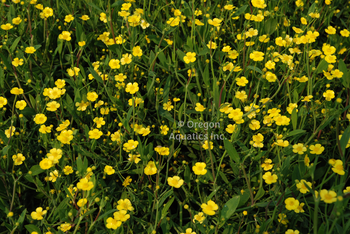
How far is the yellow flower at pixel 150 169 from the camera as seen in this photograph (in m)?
1.25

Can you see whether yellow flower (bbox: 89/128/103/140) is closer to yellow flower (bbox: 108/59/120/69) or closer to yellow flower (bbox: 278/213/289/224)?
yellow flower (bbox: 108/59/120/69)

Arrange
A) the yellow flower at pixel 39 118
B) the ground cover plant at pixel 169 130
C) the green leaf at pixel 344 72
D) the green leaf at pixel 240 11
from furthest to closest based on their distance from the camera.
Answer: the green leaf at pixel 240 11
the green leaf at pixel 344 72
the yellow flower at pixel 39 118
the ground cover plant at pixel 169 130

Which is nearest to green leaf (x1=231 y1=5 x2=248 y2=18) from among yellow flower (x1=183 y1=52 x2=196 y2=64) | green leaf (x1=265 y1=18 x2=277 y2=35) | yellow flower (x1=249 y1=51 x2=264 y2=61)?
green leaf (x1=265 y1=18 x2=277 y2=35)

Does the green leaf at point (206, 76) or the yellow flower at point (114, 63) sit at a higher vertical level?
the yellow flower at point (114, 63)

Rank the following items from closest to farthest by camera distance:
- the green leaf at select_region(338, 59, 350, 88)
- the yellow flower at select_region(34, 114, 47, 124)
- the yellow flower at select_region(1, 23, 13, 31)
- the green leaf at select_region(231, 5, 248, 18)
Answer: the yellow flower at select_region(34, 114, 47, 124), the green leaf at select_region(338, 59, 350, 88), the yellow flower at select_region(1, 23, 13, 31), the green leaf at select_region(231, 5, 248, 18)

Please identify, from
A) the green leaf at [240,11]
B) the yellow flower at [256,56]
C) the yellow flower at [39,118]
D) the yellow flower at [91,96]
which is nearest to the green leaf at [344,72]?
the yellow flower at [256,56]

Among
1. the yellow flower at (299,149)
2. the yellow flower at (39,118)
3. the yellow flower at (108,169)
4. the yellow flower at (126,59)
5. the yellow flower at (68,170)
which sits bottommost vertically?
the yellow flower at (108,169)

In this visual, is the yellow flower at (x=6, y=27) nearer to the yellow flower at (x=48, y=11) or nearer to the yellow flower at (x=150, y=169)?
the yellow flower at (x=48, y=11)

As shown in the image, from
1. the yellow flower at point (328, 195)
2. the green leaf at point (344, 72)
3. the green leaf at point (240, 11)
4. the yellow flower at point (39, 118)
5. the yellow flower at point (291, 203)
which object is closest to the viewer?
the yellow flower at point (328, 195)

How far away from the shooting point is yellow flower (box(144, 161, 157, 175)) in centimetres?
125

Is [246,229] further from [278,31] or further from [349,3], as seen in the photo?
[349,3]

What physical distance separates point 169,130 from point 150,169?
0.32m

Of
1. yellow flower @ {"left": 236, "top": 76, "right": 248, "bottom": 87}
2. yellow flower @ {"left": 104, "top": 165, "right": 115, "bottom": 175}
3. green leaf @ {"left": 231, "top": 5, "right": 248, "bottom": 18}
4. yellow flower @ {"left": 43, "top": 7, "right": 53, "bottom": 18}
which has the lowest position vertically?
yellow flower @ {"left": 104, "top": 165, "right": 115, "bottom": 175}

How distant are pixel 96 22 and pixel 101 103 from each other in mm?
669
